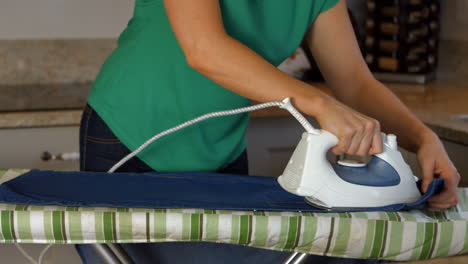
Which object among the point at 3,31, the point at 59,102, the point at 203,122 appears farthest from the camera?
the point at 3,31

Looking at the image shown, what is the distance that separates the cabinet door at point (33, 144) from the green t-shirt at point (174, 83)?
696mm

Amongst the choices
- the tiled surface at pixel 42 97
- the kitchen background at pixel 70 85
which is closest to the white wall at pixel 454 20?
the kitchen background at pixel 70 85

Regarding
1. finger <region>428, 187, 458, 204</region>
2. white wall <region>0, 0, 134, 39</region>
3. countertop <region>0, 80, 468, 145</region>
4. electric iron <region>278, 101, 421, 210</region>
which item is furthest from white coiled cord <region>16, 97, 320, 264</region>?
white wall <region>0, 0, 134, 39</region>

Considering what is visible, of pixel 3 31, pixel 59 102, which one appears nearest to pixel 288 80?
pixel 59 102

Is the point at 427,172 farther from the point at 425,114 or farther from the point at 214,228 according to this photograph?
the point at 425,114

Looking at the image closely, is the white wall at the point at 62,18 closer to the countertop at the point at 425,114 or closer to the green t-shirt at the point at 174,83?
the countertop at the point at 425,114

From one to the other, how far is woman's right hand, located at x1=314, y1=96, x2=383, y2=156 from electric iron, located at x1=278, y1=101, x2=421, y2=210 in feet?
0.04

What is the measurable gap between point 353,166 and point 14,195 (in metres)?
0.45

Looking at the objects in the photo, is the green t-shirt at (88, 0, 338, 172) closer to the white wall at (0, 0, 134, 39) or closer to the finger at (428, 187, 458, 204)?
the finger at (428, 187, 458, 204)

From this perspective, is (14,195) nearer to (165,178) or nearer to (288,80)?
(165,178)

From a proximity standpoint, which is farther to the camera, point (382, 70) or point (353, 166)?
point (382, 70)

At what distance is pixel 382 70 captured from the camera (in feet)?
7.82

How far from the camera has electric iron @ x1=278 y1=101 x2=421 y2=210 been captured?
0.85 metres

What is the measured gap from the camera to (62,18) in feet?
7.38
